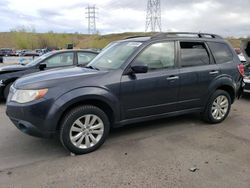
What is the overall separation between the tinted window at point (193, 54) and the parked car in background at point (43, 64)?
11.2 ft

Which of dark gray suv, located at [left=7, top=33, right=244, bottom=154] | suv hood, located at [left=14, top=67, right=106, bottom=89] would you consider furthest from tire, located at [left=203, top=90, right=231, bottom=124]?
suv hood, located at [left=14, top=67, right=106, bottom=89]

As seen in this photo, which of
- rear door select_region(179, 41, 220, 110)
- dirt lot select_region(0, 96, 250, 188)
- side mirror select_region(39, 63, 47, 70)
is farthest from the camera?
side mirror select_region(39, 63, 47, 70)

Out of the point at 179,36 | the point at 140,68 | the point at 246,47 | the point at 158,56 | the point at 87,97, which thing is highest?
the point at 179,36

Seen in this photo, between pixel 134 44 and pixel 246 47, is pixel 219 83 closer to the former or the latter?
pixel 134 44

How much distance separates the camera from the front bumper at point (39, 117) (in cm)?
398

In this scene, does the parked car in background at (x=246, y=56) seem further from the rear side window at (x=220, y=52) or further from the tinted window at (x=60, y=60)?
the tinted window at (x=60, y=60)

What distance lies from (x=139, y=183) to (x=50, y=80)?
1960 mm

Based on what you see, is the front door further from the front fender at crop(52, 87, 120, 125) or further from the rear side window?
the rear side window

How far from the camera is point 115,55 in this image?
514 centimetres

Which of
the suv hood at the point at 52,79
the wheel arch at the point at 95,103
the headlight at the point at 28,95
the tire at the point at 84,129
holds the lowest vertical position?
the tire at the point at 84,129

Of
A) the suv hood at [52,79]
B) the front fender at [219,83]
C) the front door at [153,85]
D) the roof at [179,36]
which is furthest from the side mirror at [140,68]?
the front fender at [219,83]

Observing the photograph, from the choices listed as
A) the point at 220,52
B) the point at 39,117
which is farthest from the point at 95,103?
the point at 220,52

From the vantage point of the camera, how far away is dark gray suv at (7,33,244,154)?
13.4 ft

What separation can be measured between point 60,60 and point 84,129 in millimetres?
4763
